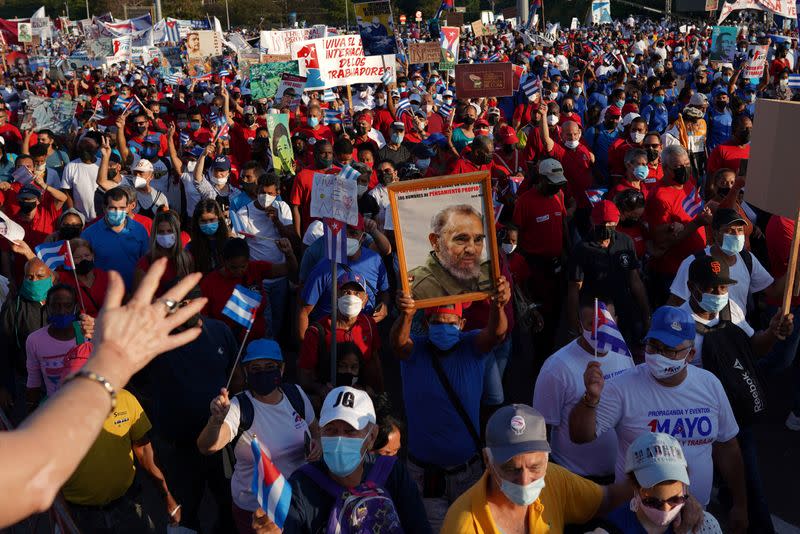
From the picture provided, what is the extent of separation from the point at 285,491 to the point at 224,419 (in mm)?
897

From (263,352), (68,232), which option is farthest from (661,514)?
(68,232)

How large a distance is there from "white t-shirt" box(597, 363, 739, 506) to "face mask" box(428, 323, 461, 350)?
0.94 m

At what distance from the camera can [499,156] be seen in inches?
372

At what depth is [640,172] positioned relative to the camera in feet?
24.4

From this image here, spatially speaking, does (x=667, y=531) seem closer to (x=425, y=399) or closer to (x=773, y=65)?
(x=425, y=399)

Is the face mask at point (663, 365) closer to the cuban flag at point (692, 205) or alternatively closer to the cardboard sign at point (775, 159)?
the cardboard sign at point (775, 159)

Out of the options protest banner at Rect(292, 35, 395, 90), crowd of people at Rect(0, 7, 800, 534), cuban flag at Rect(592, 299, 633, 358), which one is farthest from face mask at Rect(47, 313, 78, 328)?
protest banner at Rect(292, 35, 395, 90)

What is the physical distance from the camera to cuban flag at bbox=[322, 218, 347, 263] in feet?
17.0

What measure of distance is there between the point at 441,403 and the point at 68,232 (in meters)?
4.36

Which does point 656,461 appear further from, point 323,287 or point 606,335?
point 323,287

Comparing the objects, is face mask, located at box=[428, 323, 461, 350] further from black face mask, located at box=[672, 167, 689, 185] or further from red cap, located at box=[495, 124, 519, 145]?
red cap, located at box=[495, 124, 519, 145]

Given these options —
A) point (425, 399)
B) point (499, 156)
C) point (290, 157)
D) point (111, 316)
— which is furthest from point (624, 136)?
point (111, 316)

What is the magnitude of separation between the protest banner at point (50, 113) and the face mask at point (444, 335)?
974cm

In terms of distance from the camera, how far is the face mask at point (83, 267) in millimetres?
6169
